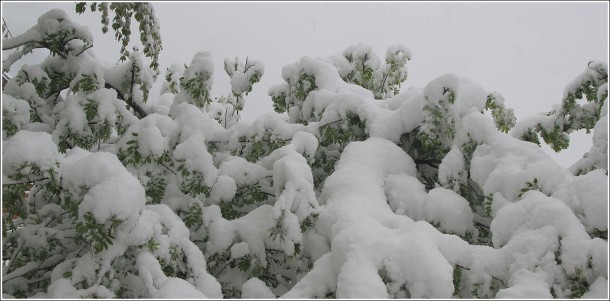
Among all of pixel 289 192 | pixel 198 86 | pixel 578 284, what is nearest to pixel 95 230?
pixel 289 192

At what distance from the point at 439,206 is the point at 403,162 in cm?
56

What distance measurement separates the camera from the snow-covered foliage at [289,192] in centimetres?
205

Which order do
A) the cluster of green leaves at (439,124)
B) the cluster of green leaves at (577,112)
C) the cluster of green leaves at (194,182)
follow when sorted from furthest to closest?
the cluster of green leaves at (439,124) < the cluster of green leaves at (577,112) < the cluster of green leaves at (194,182)

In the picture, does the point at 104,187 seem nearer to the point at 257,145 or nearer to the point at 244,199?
the point at 244,199

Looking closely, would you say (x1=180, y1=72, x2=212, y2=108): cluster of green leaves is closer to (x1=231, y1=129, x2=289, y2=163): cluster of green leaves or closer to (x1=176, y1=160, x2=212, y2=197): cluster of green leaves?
(x1=231, y1=129, x2=289, y2=163): cluster of green leaves

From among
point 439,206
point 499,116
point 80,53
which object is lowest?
point 439,206

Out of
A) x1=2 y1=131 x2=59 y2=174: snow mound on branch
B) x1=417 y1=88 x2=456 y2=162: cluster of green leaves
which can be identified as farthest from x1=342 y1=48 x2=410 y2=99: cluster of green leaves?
x1=2 y1=131 x2=59 y2=174: snow mound on branch

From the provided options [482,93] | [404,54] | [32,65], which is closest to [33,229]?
[32,65]

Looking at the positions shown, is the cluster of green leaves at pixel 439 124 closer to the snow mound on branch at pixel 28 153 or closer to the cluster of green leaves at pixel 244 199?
the cluster of green leaves at pixel 244 199

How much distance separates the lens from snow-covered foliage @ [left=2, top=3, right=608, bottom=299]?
6.74 ft

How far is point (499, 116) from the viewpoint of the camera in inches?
136

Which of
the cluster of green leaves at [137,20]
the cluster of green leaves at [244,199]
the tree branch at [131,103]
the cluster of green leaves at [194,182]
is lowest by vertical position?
the cluster of green leaves at [244,199]

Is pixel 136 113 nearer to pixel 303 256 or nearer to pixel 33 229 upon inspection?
pixel 33 229

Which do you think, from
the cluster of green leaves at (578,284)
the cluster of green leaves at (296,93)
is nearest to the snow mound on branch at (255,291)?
the cluster of green leaves at (578,284)
